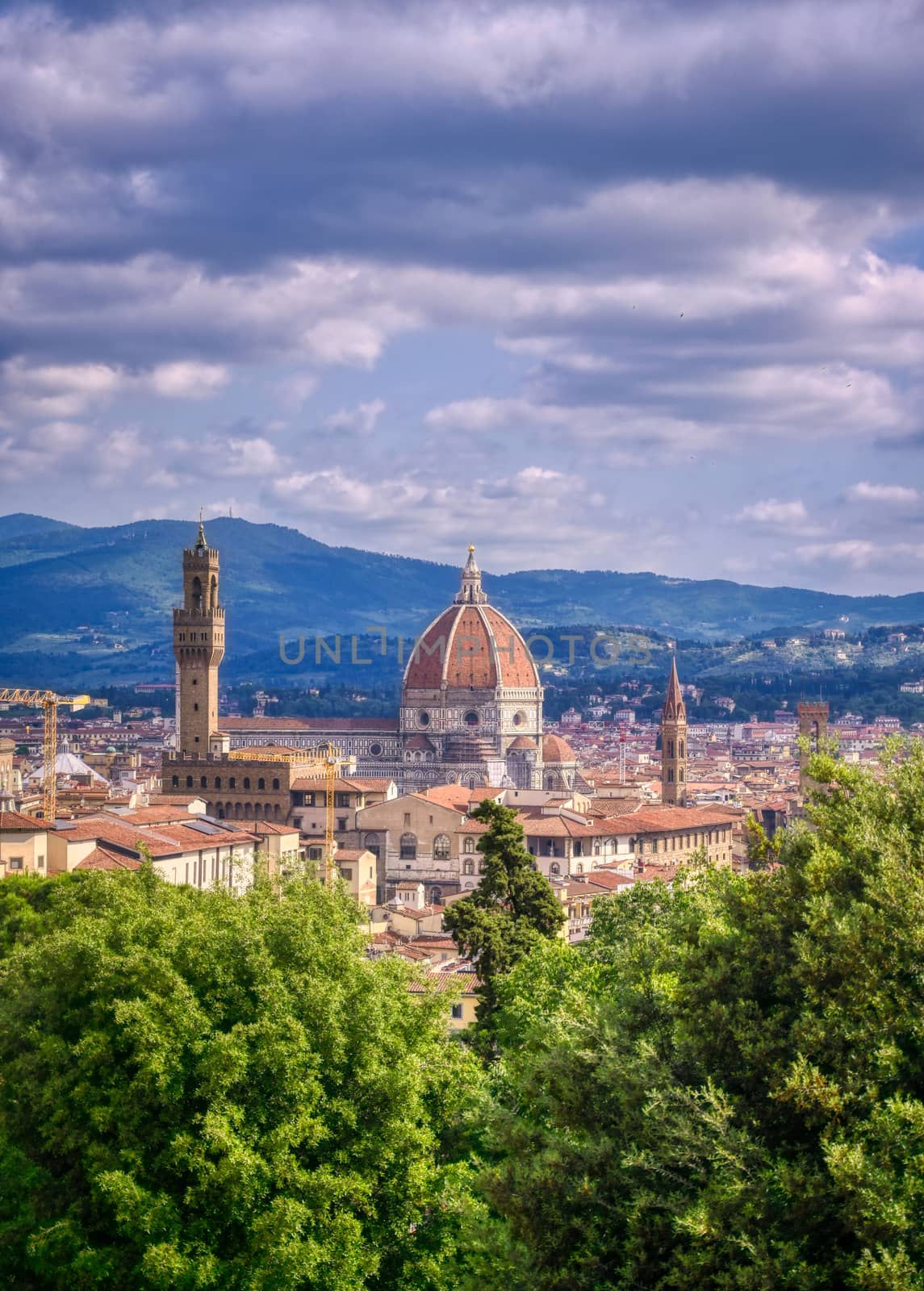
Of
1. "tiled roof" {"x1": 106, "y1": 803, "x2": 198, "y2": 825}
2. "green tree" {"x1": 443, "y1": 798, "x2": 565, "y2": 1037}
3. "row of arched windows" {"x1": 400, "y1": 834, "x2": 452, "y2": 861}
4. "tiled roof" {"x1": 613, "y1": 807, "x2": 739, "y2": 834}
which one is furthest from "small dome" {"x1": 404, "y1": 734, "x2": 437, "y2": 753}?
"green tree" {"x1": 443, "y1": 798, "x2": 565, "y2": 1037}

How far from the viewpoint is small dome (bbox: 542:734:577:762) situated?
12382cm

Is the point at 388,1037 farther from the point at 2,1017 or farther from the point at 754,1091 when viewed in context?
the point at 754,1091

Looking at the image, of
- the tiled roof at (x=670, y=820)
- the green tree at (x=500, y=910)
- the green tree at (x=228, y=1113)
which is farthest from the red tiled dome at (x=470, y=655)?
the green tree at (x=228, y=1113)

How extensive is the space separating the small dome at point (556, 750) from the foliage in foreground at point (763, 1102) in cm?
10471

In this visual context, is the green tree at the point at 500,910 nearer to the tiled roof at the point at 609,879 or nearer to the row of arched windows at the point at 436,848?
the tiled roof at the point at 609,879

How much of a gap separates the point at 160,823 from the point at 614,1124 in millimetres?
47880

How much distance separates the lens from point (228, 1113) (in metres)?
22.7

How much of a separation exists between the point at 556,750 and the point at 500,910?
85.8 metres

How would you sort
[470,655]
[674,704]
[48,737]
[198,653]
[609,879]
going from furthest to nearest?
[470,655] < [674,704] < [48,737] < [198,653] < [609,879]

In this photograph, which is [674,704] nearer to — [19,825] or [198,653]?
[198,653]

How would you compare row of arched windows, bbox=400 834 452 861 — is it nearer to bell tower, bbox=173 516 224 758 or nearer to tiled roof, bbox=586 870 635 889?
tiled roof, bbox=586 870 635 889

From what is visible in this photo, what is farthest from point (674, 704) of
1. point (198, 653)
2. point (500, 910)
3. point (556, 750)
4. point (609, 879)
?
point (500, 910)

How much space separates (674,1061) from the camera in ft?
57.3

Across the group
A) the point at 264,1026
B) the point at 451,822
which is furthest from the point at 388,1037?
the point at 451,822
